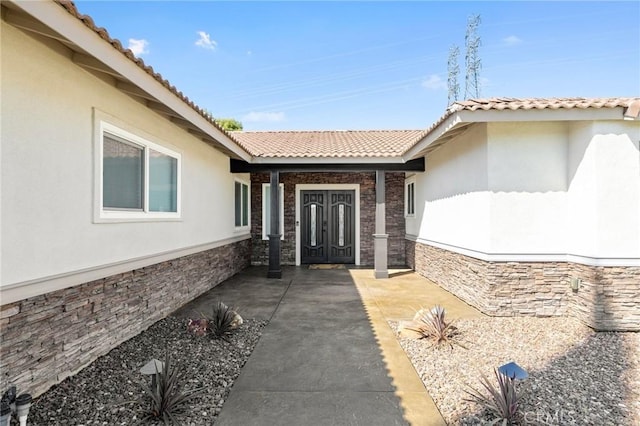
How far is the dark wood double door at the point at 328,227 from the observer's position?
12273 mm

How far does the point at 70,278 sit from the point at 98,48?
2.47 meters

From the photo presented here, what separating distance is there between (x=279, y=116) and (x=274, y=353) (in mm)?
41440

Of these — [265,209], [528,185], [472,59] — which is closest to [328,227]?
[265,209]

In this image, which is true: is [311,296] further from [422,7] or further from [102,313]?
[422,7]

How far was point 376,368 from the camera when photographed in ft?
13.0

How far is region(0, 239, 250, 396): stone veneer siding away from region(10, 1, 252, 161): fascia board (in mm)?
2467

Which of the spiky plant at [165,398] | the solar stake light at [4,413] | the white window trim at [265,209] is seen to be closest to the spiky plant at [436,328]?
the spiky plant at [165,398]

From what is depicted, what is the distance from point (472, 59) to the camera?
16.7 meters

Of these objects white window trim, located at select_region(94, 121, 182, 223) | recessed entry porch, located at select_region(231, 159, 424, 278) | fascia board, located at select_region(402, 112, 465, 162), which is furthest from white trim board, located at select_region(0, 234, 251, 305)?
recessed entry porch, located at select_region(231, 159, 424, 278)

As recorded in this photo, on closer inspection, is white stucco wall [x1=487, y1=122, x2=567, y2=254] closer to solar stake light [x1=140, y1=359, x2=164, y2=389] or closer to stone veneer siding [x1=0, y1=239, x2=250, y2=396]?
solar stake light [x1=140, y1=359, x2=164, y2=389]

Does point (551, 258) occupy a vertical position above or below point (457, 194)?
below

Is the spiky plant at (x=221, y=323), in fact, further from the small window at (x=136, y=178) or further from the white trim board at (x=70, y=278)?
the small window at (x=136, y=178)

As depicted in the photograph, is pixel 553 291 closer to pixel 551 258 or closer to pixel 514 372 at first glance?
pixel 551 258

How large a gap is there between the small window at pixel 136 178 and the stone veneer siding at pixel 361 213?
5728 millimetres
